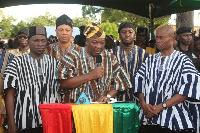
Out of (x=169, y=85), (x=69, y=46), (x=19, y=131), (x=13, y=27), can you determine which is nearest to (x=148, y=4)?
(x=69, y=46)

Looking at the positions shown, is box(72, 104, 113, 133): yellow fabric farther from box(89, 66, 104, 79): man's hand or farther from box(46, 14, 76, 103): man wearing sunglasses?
box(46, 14, 76, 103): man wearing sunglasses

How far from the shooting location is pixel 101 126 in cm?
341

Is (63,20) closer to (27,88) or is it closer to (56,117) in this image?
(27,88)

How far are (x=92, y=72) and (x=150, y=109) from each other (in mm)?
799

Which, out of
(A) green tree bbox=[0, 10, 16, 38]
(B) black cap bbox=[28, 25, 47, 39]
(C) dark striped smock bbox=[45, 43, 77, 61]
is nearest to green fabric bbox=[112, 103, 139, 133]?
(B) black cap bbox=[28, 25, 47, 39]

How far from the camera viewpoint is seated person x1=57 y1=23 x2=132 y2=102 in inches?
154

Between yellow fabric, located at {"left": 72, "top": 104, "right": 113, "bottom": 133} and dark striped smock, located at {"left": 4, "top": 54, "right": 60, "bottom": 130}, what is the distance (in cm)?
73

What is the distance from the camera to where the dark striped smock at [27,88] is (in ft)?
13.0

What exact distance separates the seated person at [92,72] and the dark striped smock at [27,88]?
8.4 inches

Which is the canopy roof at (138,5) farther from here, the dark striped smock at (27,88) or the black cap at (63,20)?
the dark striped smock at (27,88)

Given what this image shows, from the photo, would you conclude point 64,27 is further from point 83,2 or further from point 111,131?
point 83,2

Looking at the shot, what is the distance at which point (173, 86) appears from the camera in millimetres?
3889

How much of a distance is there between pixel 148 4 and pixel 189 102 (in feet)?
15.1

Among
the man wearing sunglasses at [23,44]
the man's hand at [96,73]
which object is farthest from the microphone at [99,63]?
the man wearing sunglasses at [23,44]
